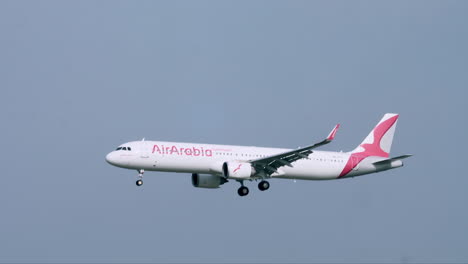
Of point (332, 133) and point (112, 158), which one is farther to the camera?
point (112, 158)

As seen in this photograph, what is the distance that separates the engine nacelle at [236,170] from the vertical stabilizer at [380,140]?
1056 centimetres

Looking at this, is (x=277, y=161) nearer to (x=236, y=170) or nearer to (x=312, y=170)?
(x=236, y=170)

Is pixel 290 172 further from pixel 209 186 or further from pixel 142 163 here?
pixel 142 163

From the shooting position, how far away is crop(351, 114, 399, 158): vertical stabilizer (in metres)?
76.3

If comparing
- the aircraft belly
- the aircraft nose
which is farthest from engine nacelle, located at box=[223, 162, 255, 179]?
the aircraft nose

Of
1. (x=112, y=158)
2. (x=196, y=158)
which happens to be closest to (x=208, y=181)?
(x=196, y=158)

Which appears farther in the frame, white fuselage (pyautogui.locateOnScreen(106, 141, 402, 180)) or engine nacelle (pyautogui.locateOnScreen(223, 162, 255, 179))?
engine nacelle (pyautogui.locateOnScreen(223, 162, 255, 179))

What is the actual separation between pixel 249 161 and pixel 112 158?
32.6 ft

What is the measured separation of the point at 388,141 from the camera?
255 ft

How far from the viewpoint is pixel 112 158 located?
67.7 m

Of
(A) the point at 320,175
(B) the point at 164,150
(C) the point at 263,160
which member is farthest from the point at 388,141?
(B) the point at 164,150

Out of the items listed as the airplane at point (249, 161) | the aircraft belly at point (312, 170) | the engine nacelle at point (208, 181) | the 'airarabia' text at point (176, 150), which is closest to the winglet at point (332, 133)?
the airplane at point (249, 161)

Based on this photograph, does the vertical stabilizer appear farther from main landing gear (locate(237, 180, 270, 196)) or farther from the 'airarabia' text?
the 'airarabia' text

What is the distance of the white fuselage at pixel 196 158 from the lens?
6750cm
